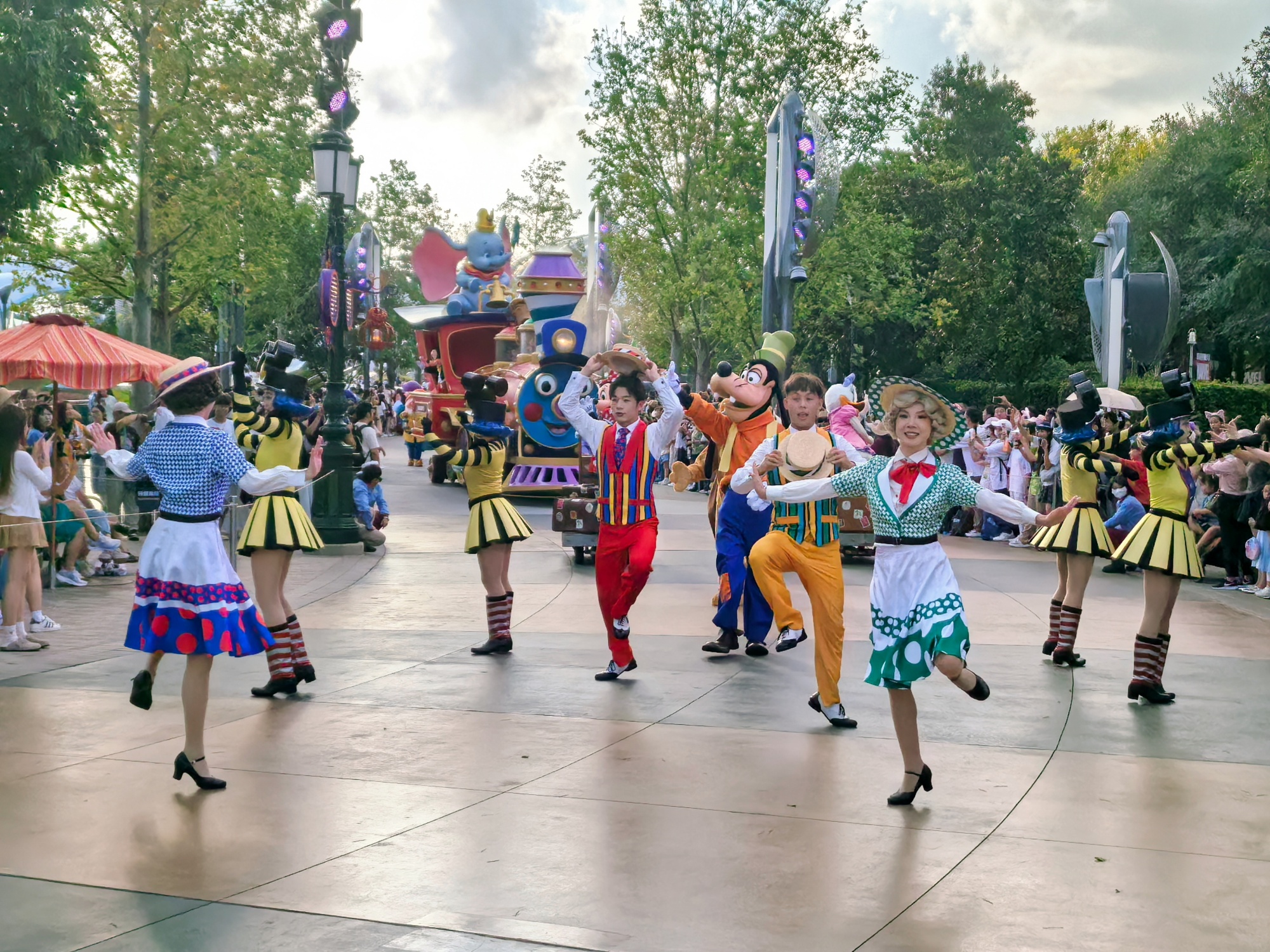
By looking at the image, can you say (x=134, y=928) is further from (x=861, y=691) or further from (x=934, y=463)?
(x=861, y=691)

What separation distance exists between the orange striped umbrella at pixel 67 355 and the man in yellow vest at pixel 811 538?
10.7 metres

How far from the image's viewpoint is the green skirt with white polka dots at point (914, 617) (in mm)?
5691

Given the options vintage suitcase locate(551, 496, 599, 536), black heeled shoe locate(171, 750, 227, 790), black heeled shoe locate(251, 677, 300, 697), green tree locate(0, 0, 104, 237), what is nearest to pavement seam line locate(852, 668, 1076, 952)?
black heeled shoe locate(171, 750, 227, 790)

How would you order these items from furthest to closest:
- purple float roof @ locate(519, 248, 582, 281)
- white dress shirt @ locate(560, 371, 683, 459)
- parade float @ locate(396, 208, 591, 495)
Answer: purple float roof @ locate(519, 248, 582, 281) < parade float @ locate(396, 208, 591, 495) < white dress shirt @ locate(560, 371, 683, 459)

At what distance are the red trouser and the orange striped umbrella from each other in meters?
9.84

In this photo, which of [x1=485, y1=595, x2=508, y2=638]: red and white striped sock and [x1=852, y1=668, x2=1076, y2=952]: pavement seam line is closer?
[x1=852, y1=668, x2=1076, y2=952]: pavement seam line

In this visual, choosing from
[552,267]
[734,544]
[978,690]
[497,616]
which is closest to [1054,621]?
[734,544]

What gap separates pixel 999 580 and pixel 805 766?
322 inches

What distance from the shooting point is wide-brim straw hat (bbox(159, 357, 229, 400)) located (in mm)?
6105

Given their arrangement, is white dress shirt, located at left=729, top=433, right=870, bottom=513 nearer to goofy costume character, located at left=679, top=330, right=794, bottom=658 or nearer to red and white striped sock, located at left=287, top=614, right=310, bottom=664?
goofy costume character, located at left=679, top=330, right=794, bottom=658

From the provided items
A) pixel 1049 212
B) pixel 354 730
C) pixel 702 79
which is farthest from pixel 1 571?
pixel 1049 212

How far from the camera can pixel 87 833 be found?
5176 mm

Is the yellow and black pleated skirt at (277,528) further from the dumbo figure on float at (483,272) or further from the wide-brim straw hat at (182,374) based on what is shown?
the dumbo figure on float at (483,272)

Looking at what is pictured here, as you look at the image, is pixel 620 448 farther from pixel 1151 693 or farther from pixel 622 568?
pixel 1151 693
